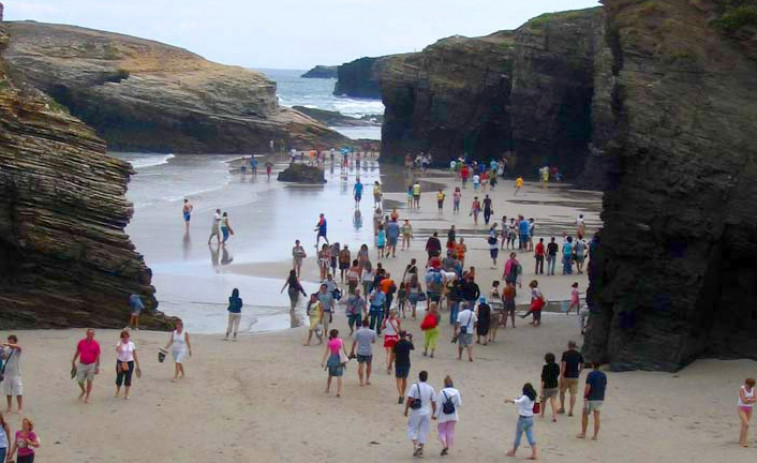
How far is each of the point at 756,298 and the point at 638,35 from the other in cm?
501

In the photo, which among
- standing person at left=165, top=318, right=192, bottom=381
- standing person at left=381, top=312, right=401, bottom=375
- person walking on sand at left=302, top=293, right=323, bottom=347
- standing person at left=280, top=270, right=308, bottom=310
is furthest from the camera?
standing person at left=280, top=270, right=308, bottom=310

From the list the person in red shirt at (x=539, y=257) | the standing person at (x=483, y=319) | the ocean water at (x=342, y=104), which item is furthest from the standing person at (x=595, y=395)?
the ocean water at (x=342, y=104)

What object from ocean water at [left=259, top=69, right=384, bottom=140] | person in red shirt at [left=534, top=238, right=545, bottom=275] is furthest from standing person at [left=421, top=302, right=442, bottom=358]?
ocean water at [left=259, top=69, right=384, bottom=140]

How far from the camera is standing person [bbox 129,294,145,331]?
76.2 ft

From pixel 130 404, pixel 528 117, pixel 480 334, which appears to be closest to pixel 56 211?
pixel 130 404

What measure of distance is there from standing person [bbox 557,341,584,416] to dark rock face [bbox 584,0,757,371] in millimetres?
3156

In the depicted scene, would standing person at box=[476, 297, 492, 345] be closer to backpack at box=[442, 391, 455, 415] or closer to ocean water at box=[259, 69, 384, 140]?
backpack at box=[442, 391, 455, 415]

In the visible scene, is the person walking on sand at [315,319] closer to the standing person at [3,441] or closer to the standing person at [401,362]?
the standing person at [401,362]

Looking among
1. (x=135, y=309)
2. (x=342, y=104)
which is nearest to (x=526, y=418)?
(x=135, y=309)

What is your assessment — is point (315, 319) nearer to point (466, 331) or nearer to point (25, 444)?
point (466, 331)

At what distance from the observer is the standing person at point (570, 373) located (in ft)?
59.4

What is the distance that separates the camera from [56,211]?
23500 millimetres

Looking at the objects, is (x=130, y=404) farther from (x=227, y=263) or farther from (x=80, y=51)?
(x=80, y=51)

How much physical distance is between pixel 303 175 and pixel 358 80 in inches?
4458
